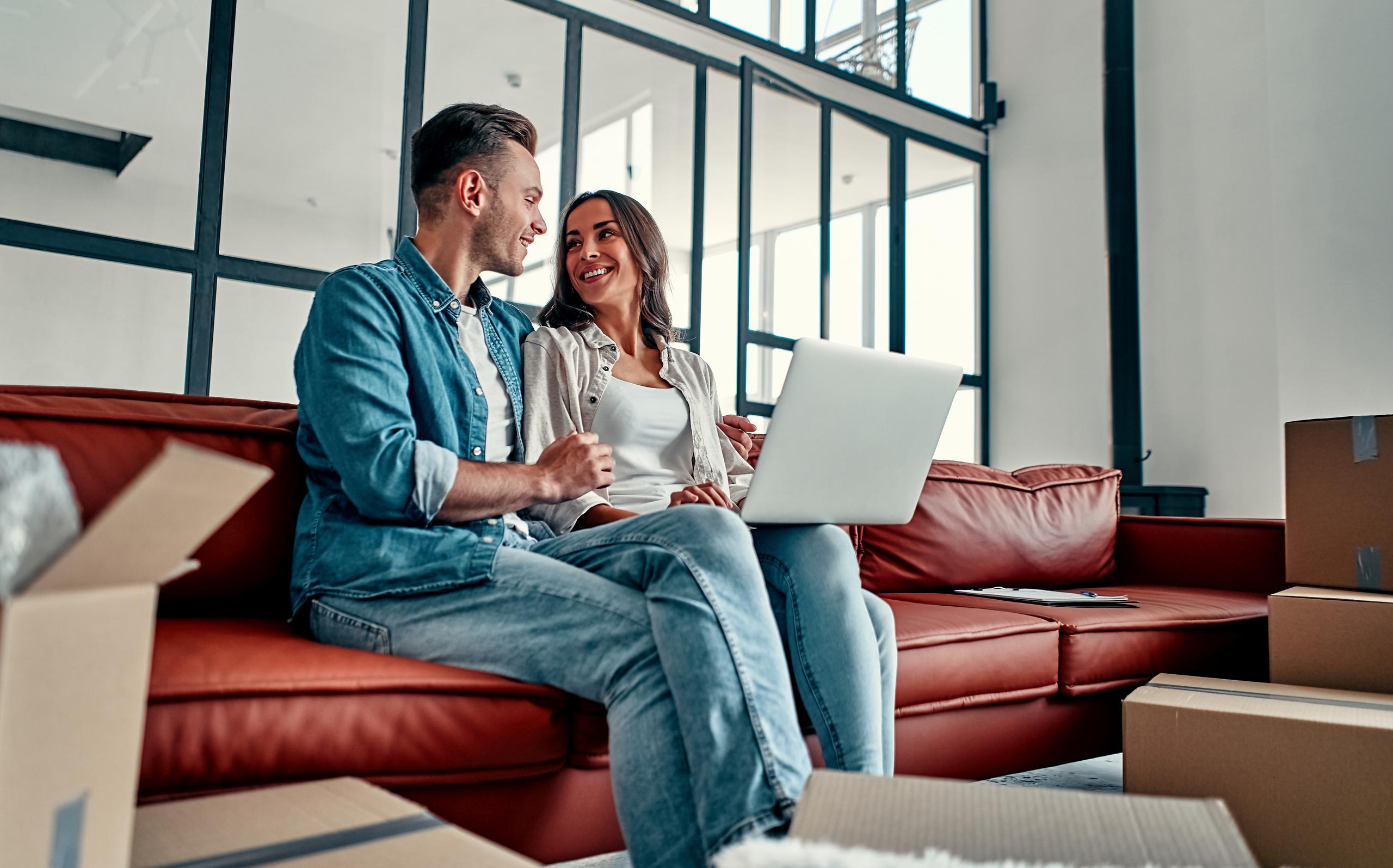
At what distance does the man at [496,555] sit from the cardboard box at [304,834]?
34 centimetres

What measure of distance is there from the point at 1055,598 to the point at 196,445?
1556mm

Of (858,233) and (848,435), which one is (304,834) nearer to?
(848,435)

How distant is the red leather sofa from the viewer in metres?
0.97

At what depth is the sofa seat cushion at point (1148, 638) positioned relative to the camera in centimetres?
172

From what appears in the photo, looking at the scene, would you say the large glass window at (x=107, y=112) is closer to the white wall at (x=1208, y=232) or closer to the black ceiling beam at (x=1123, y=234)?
the black ceiling beam at (x=1123, y=234)

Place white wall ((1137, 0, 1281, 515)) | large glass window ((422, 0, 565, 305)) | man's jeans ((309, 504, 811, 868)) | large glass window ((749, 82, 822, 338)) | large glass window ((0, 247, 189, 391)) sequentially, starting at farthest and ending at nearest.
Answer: large glass window ((749, 82, 822, 338))
white wall ((1137, 0, 1281, 515))
large glass window ((422, 0, 565, 305))
large glass window ((0, 247, 189, 391))
man's jeans ((309, 504, 811, 868))

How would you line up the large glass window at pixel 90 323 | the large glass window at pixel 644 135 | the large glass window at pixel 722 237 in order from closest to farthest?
the large glass window at pixel 90 323 < the large glass window at pixel 644 135 < the large glass window at pixel 722 237

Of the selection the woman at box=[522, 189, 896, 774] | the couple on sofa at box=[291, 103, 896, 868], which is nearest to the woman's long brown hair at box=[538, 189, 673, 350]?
the woman at box=[522, 189, 896, 774]

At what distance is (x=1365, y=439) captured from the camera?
170 cm

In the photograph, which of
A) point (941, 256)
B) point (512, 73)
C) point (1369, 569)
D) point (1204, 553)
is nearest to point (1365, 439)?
point (1369, 569)

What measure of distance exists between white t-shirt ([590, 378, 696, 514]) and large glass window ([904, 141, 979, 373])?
3.88 m

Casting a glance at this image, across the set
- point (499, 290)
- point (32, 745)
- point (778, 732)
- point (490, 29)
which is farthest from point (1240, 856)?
point (490, 29)

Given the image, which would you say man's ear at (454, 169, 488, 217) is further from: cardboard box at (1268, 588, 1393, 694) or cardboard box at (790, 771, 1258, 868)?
cardboard box at (1268, 588, 1393, 694)

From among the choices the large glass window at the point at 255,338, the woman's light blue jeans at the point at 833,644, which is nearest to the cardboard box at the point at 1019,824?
the woman's light blue jeans at the point at 833,644
